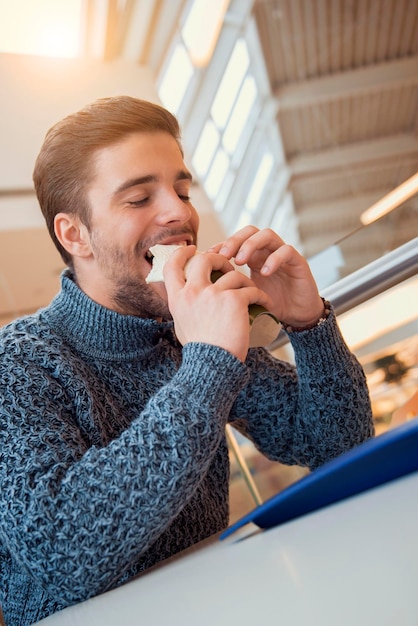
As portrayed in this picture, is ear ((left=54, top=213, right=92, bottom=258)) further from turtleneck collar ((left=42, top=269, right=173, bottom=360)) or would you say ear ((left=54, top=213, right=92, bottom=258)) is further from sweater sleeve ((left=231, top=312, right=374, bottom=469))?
sweater sleeve ((left=231, top=312, right=374, bottom=469))

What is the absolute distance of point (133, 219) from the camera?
1.29 meters

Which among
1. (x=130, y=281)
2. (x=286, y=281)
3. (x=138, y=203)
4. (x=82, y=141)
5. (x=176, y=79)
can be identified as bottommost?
(x=286, y=281)

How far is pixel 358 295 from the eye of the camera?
1.63 m

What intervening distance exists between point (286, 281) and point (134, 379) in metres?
0.33

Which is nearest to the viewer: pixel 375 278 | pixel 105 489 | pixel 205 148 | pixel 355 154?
→ pixel 105 489

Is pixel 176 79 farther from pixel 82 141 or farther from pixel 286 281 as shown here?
pixel 286 281

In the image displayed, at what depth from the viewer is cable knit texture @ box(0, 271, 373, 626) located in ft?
2.56

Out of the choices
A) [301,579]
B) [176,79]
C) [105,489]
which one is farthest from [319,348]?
[176,79]

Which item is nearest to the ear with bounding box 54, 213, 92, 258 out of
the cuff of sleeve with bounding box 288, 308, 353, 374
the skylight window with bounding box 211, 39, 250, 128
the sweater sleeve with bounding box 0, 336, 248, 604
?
the cuff of sleeve with bounding box 288, 308, 353, 374

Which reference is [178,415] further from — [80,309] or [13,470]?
[80,309]

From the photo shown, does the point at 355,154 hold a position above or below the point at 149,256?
above

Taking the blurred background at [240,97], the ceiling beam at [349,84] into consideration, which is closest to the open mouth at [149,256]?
the blurred background at [240,97]

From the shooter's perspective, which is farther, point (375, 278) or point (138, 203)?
point (375, 278)

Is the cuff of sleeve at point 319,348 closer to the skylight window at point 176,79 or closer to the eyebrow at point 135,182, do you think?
the eyebrow at point 135,182
